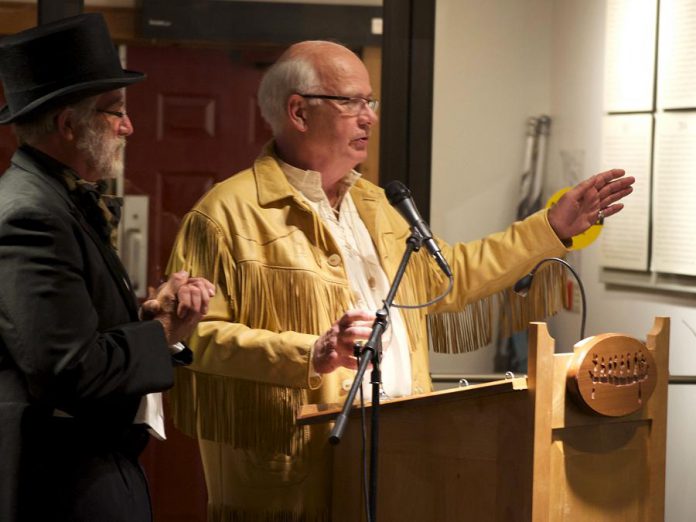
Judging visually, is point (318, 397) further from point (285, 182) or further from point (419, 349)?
point (285, 182)

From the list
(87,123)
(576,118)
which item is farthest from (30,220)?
(576,118)

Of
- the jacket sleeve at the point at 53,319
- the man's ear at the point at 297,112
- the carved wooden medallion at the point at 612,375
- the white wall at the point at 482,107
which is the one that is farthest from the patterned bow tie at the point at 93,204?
the white wall at the point at 482,107

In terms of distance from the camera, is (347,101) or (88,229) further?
(347,101)

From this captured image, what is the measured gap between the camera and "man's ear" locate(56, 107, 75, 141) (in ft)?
6.86

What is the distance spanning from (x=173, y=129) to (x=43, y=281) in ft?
6.34

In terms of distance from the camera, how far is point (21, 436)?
6.37 ft

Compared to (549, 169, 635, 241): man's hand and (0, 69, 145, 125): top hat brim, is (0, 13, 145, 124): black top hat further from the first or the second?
(549, 169, 635, 241): man's hand

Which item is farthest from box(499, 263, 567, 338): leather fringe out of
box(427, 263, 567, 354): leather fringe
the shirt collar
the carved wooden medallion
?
the carved wooden medallion

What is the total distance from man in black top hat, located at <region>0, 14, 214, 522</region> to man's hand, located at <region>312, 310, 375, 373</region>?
13.8 inches

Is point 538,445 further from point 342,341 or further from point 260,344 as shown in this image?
point 260,344

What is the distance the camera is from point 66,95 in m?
2.09

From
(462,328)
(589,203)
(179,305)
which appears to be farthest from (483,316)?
(179,305)

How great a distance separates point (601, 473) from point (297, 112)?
1.17 m

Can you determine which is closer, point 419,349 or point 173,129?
point 419,349
